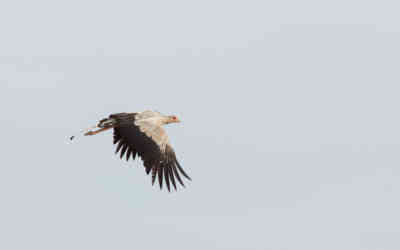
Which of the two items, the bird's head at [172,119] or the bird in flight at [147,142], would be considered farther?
the bird's head at [172,119]

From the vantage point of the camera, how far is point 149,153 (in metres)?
27.8

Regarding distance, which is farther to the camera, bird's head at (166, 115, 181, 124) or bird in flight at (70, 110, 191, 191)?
bird's head at (166, 115, 181, 124)

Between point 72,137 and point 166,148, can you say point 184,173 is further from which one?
point 72,137

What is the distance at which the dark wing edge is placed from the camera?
27578 mm

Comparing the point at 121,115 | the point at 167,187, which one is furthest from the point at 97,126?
the point at 167,187

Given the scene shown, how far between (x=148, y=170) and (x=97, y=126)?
7.95 feet

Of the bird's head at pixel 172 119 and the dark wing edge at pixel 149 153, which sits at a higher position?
the bird's head at pixel 172 119

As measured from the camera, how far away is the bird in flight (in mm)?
27641

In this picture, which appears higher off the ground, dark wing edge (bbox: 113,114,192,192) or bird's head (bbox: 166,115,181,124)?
bird's head (bbox: 166,115,181,124)

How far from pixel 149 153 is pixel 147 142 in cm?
35

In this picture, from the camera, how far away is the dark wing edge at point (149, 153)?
2758cm

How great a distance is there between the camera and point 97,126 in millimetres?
29094

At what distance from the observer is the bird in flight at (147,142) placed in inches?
1088

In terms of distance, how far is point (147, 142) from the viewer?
91.9ft
